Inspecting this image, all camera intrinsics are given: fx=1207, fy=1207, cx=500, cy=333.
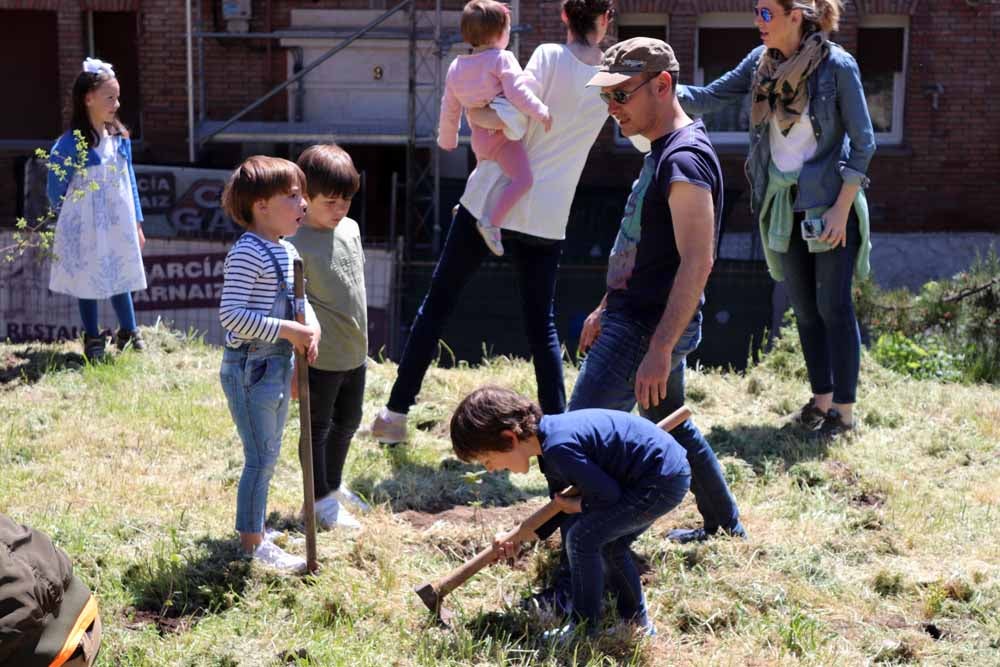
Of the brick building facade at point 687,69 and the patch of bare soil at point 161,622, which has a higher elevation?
the brick building facade at point 687,69

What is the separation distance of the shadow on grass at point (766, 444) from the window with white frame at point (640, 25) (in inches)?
382

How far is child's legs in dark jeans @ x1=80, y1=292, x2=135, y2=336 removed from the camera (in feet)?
25.0

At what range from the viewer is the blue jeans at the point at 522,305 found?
540 centimetres

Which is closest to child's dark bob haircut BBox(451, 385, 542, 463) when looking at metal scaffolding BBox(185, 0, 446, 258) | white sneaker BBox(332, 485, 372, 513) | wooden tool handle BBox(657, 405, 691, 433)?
wooden tool handle BBox(657, 405, 691, 433)

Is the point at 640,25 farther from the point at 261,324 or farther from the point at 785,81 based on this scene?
the point at 261,324

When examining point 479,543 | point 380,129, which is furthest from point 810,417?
point 380,129

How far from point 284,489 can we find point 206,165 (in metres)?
11.1

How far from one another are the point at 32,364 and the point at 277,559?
12.3ft

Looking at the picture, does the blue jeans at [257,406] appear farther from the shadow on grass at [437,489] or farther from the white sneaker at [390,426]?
the white sneaker at [390,426]

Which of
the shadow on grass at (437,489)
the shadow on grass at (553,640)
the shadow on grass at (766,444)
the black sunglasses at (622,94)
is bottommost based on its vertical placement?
the shadow on grass at (437,489)

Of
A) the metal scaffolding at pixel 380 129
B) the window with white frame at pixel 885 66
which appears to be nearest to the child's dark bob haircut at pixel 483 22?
the metal scaffolding at pixel 380 129

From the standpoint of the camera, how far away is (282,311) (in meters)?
4.11

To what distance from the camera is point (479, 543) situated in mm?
4562

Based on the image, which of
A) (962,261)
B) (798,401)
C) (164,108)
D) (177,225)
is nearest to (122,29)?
(164,108)
